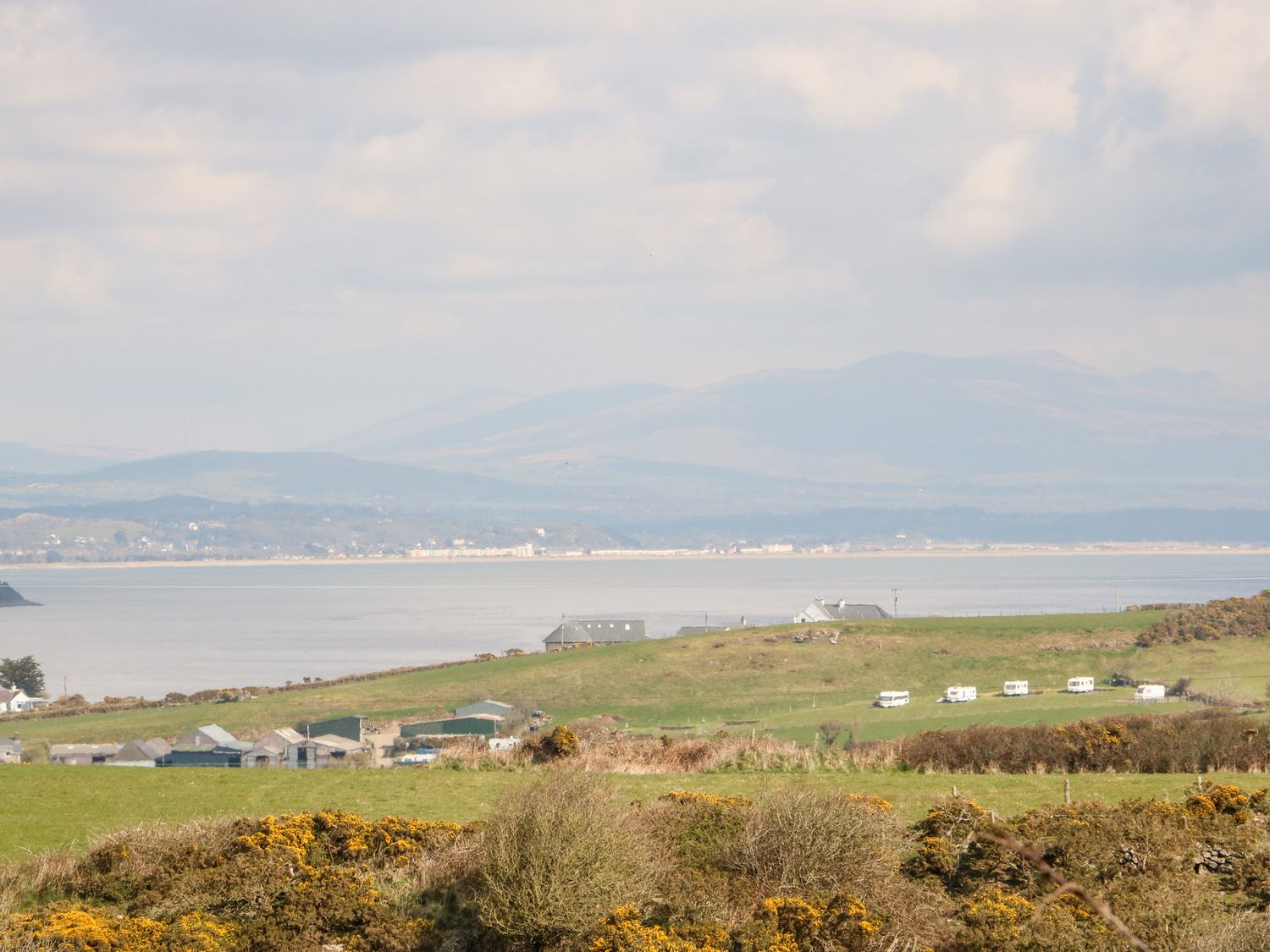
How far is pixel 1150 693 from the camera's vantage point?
52000 mm

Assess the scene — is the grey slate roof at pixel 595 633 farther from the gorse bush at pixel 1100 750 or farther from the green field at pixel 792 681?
the gorse bush at pixel 1100 750

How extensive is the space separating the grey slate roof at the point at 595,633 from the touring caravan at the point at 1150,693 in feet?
122

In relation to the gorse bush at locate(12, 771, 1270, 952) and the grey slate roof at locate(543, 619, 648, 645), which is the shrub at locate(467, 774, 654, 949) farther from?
the grey slate roof at locate(543, 619, 648, 645)

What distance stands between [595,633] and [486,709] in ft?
109

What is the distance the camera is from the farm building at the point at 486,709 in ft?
181

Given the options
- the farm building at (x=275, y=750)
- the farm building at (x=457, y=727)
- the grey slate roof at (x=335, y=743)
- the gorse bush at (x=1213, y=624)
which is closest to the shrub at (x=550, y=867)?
the farm building at (x=275, y=750)

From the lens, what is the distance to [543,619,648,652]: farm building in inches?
3374

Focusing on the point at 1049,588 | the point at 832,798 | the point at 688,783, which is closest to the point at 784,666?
the point at 688,783

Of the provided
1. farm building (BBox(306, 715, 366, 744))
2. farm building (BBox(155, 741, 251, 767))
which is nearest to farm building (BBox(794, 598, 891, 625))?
farm building (BBox(306, 715, 366, 744))

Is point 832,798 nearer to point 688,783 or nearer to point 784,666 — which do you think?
point 688,783

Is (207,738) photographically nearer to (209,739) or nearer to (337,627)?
(209,739)

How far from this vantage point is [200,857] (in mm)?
18156

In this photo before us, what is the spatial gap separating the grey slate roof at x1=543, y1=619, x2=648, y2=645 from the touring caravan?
122ft

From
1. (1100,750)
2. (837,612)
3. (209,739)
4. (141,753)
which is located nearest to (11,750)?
(141,753)
